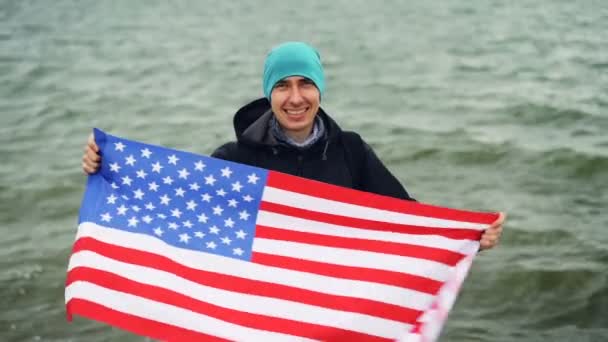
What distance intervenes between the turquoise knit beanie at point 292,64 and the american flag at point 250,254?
49 cm

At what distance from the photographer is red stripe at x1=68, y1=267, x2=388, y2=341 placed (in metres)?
3.86

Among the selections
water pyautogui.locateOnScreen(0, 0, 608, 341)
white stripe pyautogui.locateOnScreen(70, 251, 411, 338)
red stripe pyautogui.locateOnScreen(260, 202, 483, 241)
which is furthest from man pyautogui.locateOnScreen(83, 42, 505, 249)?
water pyautogui.locateOnScreen(0, 0, 608, 341)

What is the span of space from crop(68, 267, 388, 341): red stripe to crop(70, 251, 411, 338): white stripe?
0.07ft

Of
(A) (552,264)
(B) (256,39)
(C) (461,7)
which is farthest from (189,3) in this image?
(A) (552,264)

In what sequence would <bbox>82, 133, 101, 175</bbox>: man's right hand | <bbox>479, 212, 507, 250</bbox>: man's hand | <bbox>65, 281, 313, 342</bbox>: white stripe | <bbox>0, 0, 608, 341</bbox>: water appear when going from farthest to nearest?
<bbox>0, 0, 608, 341</bbox>: water → <bbox>82, 133, 101, 175</bbox>: man's right hand → <bbox>65, 281, 313, 342</bbox>: white stripe → <bbox>479, 212, 507, 250</bbox>: man's hand

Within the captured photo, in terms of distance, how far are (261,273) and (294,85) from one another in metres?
0.98

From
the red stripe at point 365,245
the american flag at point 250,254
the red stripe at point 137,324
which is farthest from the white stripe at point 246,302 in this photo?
the red stripe at point 365,245

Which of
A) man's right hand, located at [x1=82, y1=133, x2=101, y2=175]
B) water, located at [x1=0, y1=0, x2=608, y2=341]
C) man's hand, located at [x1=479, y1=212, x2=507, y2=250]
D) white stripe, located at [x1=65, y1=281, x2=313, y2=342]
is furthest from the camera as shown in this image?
water, located at [x1=0, y1=0, x2=608, y2=341]

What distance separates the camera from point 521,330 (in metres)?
5.89

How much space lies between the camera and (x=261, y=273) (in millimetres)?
3963

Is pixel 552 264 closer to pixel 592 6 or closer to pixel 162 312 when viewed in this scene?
pixel 162 312

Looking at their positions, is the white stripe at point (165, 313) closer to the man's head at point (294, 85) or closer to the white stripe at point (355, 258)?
the white stripe at point (355, 258)

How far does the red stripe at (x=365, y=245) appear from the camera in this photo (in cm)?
384

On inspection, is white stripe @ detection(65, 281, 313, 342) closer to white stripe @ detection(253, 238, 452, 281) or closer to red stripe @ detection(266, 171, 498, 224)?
white stripe @ detection(253, 238, 452, 281)
